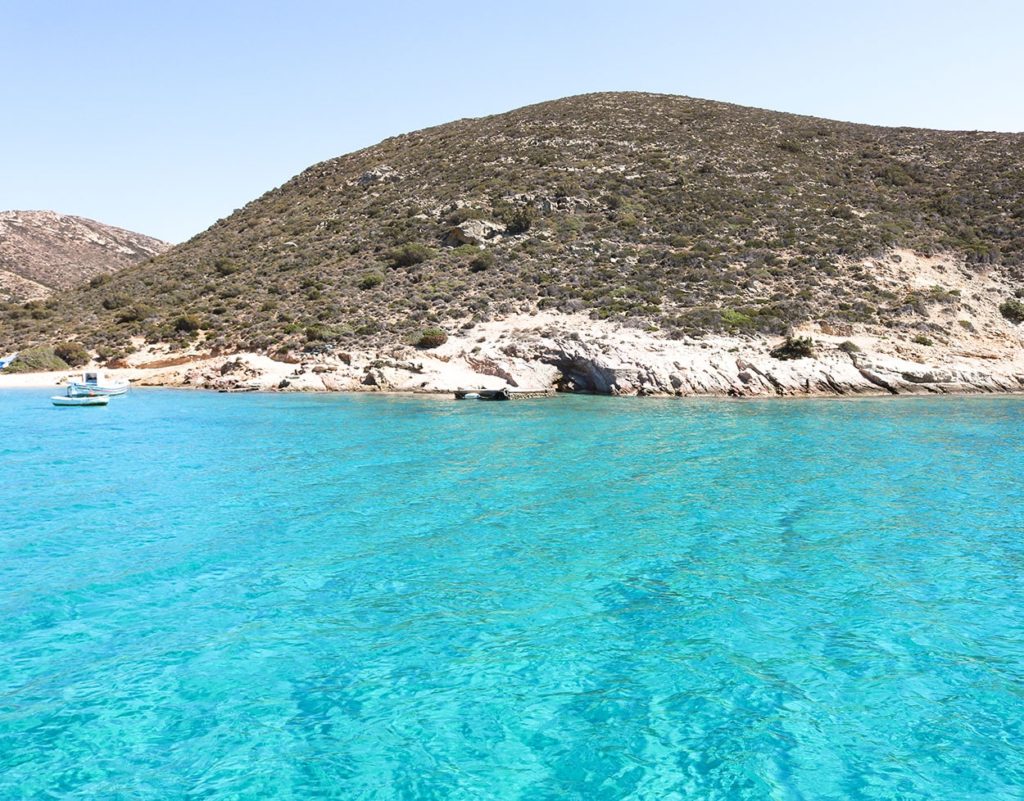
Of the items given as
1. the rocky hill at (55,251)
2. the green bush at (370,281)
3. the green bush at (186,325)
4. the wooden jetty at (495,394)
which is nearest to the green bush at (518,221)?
the green bush at (370,281)

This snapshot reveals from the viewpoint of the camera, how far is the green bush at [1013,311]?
4569 cm

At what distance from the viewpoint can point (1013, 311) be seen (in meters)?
46.0

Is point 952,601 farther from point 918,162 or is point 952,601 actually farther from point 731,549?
point 918,162

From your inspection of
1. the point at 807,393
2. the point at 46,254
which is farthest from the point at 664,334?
the point at 46,254

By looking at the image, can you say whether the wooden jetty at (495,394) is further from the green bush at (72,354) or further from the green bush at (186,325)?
Answer: the green bush at (72,354)

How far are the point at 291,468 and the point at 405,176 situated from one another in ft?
195

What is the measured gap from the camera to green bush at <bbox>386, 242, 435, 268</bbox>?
5606cm

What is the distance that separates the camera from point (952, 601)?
9.79 metres

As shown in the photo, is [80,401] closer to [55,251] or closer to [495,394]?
[495,394]

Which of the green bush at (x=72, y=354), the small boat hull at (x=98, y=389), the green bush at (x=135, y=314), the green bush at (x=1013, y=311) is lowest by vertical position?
the small boat hull at (x=98, y=389)

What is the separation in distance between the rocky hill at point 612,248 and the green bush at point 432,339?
0.45 feet

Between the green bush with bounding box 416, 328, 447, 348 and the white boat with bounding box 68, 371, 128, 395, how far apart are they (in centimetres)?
1645

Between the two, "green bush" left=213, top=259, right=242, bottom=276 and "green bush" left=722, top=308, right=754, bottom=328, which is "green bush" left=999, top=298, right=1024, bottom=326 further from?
"green bush" left=213, top=259, right=242, bottom=276

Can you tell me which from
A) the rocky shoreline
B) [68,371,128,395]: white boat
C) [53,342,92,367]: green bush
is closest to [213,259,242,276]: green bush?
[53,342,92,367]: green bush
